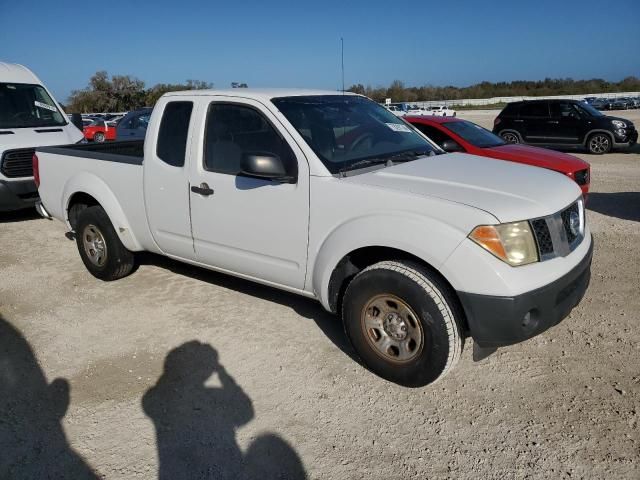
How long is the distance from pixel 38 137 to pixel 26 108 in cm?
92

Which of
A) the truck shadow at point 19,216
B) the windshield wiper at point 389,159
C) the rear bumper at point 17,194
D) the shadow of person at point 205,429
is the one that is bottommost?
the shadow of person at point 205,429

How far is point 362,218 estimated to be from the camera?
3.22 meters

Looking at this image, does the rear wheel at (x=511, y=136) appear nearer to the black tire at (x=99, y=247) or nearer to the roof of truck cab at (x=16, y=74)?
the roof of truck cab at (x=16, y=74)

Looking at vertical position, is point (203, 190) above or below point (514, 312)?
above

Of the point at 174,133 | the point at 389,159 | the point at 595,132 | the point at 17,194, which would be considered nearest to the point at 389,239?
the point at 389,159

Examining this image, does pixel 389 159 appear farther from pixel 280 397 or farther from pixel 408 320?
pixel 280 397

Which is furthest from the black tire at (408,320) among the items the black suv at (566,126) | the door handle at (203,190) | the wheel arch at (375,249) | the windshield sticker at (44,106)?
the black suv at (566,126)

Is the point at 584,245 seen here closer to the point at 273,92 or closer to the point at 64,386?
the point at 273,92

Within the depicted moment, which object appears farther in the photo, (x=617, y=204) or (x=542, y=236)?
(x=617, y=204)

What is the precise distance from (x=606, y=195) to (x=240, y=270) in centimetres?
760

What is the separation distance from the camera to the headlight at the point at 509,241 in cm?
280

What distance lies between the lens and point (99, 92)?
197 ft

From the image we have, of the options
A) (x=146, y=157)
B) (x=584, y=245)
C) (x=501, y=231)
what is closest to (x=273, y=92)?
(x=146, y=157)

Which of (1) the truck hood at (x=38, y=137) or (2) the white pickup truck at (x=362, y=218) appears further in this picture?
(1) the truck hood at (x=38, y=137)
